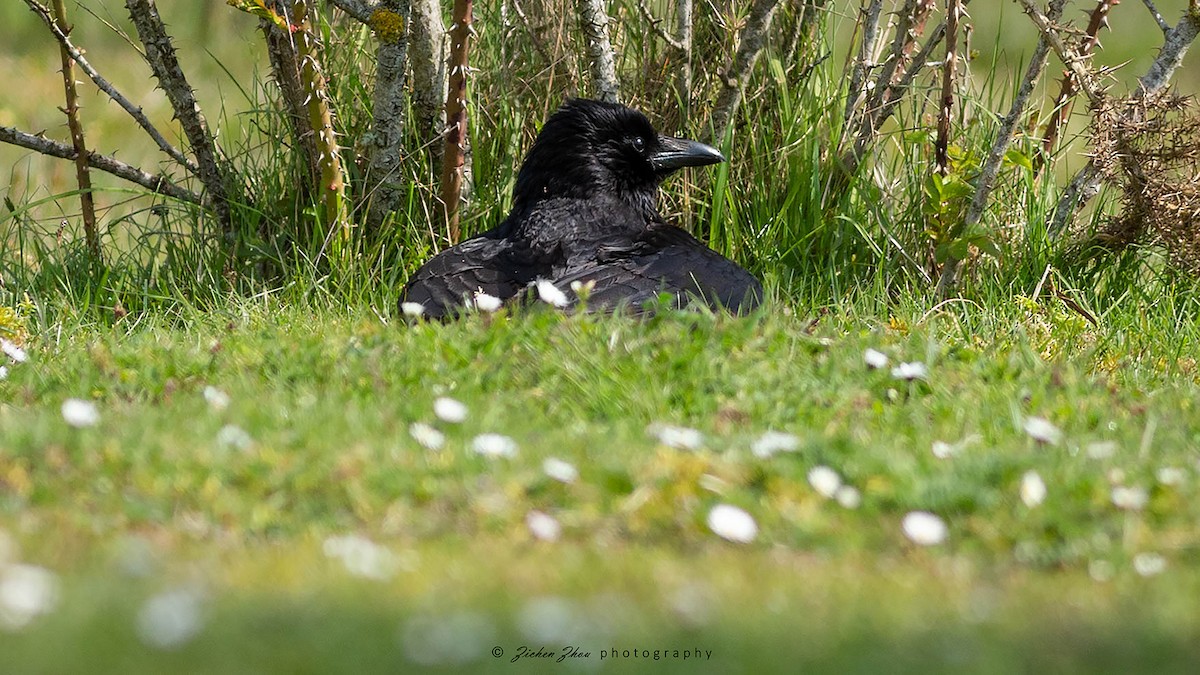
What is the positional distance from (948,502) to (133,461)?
190 centimetres

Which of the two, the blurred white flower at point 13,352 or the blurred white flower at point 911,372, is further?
the blurred white flower at point 13,352

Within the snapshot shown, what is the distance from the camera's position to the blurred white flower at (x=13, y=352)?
15.4ft

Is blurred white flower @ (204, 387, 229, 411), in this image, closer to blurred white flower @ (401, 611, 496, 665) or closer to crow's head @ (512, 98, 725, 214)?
blurred white flower @ (401, 611, 496, 665)

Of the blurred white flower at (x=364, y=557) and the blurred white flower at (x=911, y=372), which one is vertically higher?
the blurred white flower at (x=364, y=557)

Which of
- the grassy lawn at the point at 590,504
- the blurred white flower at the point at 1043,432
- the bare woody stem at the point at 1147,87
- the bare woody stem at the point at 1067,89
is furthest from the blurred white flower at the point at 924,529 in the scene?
the bare woody stem at the point at 1147,87

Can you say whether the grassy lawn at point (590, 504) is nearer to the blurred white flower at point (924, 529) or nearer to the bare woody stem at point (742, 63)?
the blurred white flower at point (924, 529)

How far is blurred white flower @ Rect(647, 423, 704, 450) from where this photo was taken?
3410 millimetres

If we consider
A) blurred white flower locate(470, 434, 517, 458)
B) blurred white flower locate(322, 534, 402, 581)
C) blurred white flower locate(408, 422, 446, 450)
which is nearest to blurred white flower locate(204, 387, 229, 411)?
blurred white flower locate(408, 422, 446, 450)

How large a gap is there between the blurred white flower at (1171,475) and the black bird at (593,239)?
1972mm

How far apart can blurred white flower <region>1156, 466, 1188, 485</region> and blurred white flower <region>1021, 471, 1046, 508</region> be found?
30 centimetres

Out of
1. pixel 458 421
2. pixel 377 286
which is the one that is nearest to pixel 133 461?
pixel 458 421

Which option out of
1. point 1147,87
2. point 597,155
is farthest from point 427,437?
point 1147,87

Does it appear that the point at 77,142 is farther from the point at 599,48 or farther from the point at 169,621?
the point at 169,621

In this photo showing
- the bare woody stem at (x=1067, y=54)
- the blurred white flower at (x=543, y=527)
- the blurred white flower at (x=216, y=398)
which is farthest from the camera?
the bare woody stem at (x=1067, y=54)
